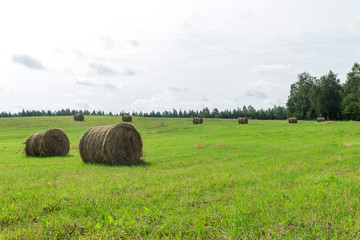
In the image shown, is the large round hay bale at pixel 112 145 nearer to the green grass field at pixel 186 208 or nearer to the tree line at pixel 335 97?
the green grass field at pixel 186 208

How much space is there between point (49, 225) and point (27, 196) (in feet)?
7.91

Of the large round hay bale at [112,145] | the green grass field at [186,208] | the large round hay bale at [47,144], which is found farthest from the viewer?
the large round hay bale at [47,144]

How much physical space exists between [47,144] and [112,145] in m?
8.36

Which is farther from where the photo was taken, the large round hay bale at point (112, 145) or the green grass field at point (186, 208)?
the large round hay bale at point (112, 145)

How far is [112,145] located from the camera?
13.7 meters

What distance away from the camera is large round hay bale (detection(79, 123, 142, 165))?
13562mm

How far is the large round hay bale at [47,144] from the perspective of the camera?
61.9 feet

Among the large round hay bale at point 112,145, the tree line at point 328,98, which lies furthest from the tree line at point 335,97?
the large round hay bale at point 112,145

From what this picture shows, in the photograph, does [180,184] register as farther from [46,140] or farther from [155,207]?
[46,140]

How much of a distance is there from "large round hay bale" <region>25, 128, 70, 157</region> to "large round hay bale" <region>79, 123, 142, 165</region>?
250 inches

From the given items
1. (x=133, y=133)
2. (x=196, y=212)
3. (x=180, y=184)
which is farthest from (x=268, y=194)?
(x=133, y=133)

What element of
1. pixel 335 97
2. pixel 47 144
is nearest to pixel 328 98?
pixel 335 97

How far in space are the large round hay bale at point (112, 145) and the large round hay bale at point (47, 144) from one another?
636 centimetres

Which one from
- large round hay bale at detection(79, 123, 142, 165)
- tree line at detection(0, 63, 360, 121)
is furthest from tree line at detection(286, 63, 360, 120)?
large round hay bale at detection(79, 123, 142, 165)
